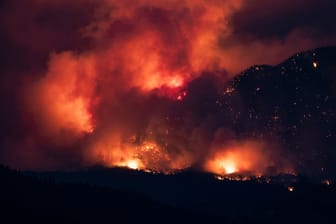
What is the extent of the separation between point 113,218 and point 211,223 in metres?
29.1

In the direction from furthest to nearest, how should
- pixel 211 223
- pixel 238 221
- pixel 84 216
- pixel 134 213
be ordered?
pixel 238 221, pixel 211 223, pixel 134 213, pixel 84 216

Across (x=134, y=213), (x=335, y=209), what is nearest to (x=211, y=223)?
(x=134, y=213)

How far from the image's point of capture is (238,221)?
651 feet

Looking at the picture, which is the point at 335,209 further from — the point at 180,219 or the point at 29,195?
the point at 29,195

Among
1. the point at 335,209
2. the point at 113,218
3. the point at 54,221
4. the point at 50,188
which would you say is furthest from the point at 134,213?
the point at 335,209

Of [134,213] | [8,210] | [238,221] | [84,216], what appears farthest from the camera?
[238,221]

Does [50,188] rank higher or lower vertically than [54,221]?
higher

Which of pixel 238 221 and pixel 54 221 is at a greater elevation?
pixel 238 221

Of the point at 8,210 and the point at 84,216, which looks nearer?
the point at 8,210

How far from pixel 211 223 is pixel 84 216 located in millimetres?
37394

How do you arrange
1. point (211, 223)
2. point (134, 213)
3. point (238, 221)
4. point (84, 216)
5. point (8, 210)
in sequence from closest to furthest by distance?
point (8, 210) → point (84, 216) → point (134, 213) → point (211, 223) → point (238, 221)

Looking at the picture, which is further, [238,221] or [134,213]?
[238,221]

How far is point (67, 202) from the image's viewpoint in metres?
168

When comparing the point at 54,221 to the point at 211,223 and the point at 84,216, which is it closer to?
the point at 84,216
